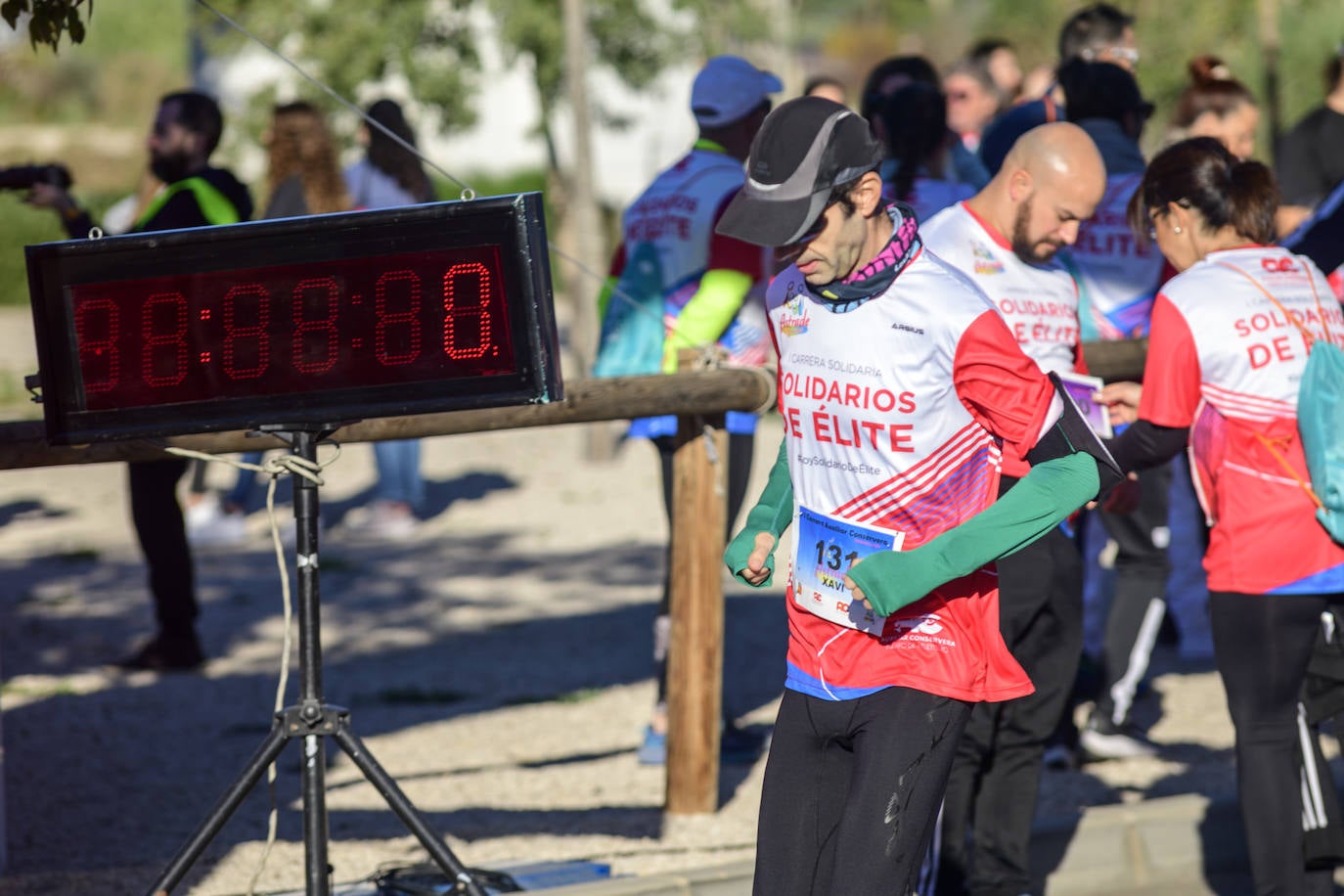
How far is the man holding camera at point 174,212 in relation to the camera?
24.3ft

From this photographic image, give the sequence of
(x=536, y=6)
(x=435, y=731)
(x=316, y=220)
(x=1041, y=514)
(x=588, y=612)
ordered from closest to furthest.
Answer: (x=1041, y=514)
(x=316, y=220)
(x=435, y=731)
(x=588, y=612)
(x=536, y=6)

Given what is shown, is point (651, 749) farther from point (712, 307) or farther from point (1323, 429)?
point (1323, 429)

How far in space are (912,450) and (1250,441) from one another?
1.48 m

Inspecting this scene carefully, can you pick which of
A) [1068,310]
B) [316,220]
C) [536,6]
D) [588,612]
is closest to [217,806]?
[316,220]

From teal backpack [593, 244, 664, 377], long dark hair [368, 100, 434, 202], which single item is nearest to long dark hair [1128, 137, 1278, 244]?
teal backpack [593, 244, 664, 377]

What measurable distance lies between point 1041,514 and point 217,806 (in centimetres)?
203

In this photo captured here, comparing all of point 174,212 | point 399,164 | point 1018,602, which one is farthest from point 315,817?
point 399,164

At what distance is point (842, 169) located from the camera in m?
3.38

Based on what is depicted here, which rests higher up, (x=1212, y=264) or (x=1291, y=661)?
(x=1212, y=264)

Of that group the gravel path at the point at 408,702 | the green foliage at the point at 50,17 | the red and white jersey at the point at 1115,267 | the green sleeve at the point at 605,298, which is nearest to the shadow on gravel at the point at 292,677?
the gravel path at the point at 408,702

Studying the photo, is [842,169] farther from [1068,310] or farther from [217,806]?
[217,806]

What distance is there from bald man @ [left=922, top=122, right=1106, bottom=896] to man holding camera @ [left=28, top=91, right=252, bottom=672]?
3732mm

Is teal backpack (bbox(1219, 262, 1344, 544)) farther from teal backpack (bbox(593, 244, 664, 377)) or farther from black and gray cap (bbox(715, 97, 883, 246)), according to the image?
teal backpack (bbox(593, 244, 664, 377))

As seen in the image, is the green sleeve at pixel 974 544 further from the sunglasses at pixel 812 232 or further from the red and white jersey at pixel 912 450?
the sunglasses at pixel 812 232
